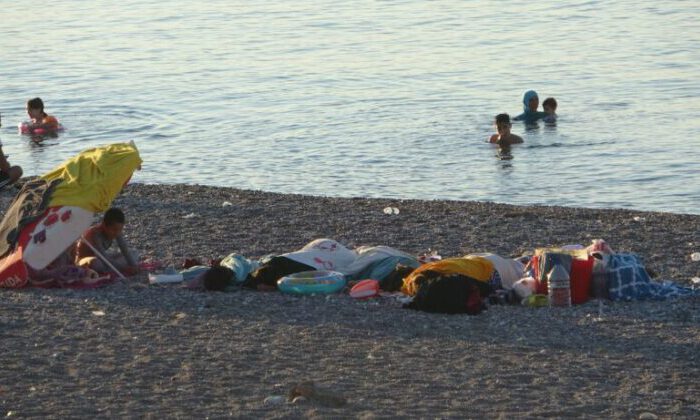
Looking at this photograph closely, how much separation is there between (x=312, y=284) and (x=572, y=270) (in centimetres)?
179

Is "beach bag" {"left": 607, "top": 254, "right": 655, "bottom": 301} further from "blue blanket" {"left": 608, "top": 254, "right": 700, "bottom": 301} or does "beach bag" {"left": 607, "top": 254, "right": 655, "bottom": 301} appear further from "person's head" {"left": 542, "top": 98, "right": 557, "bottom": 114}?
"person's head" {"left": 542, "top": 98, "right": 557, "bottom": 114}

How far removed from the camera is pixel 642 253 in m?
11.3

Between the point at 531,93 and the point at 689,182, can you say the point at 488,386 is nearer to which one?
the point at 689,182

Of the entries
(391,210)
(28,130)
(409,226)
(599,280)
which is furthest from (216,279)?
(28,130)

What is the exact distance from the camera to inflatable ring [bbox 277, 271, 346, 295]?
32.0ft

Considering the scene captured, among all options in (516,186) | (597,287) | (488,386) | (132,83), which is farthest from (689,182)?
(132,83)

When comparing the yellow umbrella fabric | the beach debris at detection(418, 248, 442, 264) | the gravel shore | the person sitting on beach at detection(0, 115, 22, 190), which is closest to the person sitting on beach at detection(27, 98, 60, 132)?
the person sitting on beach at detection(0, 115, 22, 190)

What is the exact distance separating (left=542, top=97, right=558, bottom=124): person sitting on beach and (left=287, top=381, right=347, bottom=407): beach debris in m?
13.4

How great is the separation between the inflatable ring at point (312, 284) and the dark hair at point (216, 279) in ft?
1.32

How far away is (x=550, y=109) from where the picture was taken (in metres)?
20.3

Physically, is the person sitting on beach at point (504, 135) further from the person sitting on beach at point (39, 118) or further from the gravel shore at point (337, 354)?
the gravel shore at point (337, 354)

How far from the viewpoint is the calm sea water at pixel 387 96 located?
1719 cm

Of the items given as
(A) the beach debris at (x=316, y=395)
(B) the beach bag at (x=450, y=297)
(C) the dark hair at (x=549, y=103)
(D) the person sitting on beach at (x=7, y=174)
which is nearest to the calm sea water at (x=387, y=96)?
(C) the dark hair at (x=549, y=103)

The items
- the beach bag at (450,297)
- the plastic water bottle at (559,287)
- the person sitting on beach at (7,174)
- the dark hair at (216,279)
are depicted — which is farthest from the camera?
the person sitting on beach at (7,174)
